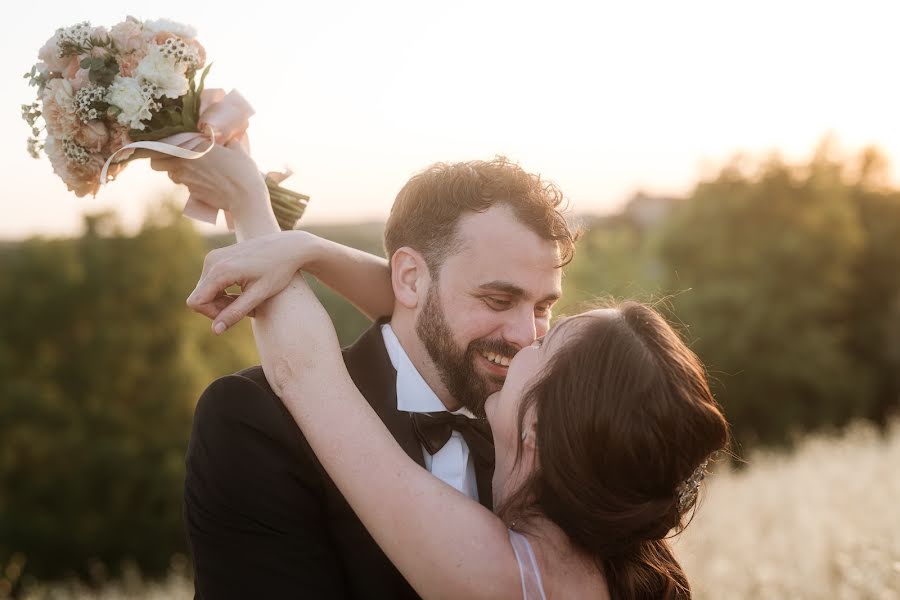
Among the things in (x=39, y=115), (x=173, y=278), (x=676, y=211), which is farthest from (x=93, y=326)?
(x=39, y=115)

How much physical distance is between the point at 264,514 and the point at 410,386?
36.4 inches

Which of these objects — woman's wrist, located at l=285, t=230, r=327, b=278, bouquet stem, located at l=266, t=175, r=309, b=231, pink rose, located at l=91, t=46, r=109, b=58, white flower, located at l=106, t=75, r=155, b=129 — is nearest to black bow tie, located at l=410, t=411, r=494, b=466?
woman's wrist, located at l=285, t=230, r=327, b=278

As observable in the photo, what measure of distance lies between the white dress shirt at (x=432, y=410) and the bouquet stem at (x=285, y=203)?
613 millimetres

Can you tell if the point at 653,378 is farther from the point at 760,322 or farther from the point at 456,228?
the point at 760,322

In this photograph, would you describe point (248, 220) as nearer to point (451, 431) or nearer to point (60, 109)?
point (60, 109)

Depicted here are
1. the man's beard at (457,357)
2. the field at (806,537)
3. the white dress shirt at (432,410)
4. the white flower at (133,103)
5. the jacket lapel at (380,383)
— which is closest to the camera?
the white flower at (133,103)

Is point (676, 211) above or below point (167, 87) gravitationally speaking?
below

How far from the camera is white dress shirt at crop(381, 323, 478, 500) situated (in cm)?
340

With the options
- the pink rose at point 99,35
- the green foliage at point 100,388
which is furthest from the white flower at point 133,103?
the green foliage at point 100,388

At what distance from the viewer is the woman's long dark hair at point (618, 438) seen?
9.53ft

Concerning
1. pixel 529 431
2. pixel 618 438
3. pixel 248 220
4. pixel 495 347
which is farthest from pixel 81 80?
pixel 618 438

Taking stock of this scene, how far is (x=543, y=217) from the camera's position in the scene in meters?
3.69

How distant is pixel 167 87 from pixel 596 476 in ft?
6.73

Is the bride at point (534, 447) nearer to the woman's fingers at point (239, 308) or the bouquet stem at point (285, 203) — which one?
the woman's fingers at point (239, 308)
